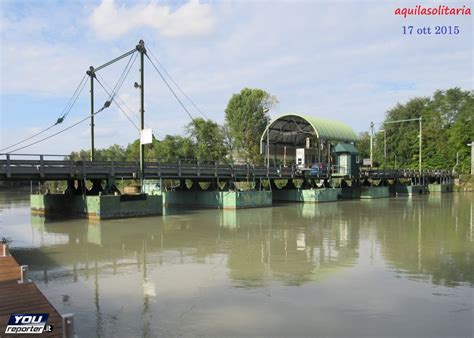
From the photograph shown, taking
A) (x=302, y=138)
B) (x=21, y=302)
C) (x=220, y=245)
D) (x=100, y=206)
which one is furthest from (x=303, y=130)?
(x=21, y=302)

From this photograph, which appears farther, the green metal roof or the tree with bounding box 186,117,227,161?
the tree with bounding box 186,117,227,161

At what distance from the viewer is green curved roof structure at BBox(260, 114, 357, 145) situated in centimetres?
4638

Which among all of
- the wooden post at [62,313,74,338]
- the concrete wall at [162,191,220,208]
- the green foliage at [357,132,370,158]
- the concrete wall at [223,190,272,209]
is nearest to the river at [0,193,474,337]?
the wooden post at [62,313,74,338]

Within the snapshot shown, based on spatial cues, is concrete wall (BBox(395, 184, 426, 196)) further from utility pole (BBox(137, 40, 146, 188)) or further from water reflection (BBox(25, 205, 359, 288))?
utility pole (BBox(137, 40, 146, 188))

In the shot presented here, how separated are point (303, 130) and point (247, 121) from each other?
2567 cm

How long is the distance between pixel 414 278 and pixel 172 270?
6.35m

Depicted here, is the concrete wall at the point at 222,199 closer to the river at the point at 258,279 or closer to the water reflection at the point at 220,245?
the water reflection at the point at 220,245

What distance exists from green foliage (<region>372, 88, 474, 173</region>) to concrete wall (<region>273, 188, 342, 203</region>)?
51135mm

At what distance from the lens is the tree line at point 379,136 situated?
7462 cm

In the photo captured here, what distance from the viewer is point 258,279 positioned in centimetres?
1098

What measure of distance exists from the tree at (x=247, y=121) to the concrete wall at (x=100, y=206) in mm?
45440

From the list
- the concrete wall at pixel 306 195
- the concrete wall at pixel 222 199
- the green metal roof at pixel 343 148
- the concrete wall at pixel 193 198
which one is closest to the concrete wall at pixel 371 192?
the green metal roof at pixel 343 148

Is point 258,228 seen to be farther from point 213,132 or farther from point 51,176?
point 213,132

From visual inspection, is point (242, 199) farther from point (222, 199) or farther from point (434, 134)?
point (434, 134)
